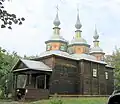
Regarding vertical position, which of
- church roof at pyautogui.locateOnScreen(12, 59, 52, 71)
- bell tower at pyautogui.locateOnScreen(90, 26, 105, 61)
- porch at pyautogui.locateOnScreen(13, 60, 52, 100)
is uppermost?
bell tower at pyautogui.locateOnScreen(90, 26, 105, 61)

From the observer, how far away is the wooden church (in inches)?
1184

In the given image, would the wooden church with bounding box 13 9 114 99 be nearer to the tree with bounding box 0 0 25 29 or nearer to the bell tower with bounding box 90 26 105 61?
the bell tower with bounding box 90 26 105 61

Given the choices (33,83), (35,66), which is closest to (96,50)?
(33,83)

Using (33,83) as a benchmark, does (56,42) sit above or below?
above

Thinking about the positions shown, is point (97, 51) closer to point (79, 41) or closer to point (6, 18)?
point (79, 41)

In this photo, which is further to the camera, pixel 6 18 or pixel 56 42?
pixel 56 42

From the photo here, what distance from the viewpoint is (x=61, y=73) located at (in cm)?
3272

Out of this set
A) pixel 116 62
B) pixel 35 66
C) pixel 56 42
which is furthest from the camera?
pixel 116 62

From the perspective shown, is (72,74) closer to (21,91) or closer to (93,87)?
(93,87)

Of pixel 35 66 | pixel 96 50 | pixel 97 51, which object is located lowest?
pixel 35 66

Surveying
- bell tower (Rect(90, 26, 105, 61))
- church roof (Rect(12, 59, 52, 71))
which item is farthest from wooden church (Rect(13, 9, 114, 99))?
bell tower (Rect(90, 26, 105, 61))

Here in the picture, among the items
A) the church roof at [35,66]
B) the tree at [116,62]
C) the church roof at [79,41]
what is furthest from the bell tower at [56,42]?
the tree at [116,62]

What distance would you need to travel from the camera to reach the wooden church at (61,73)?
3008cm

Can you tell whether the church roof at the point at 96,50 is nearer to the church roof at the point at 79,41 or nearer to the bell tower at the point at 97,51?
the bell tower at the point at 97,51
